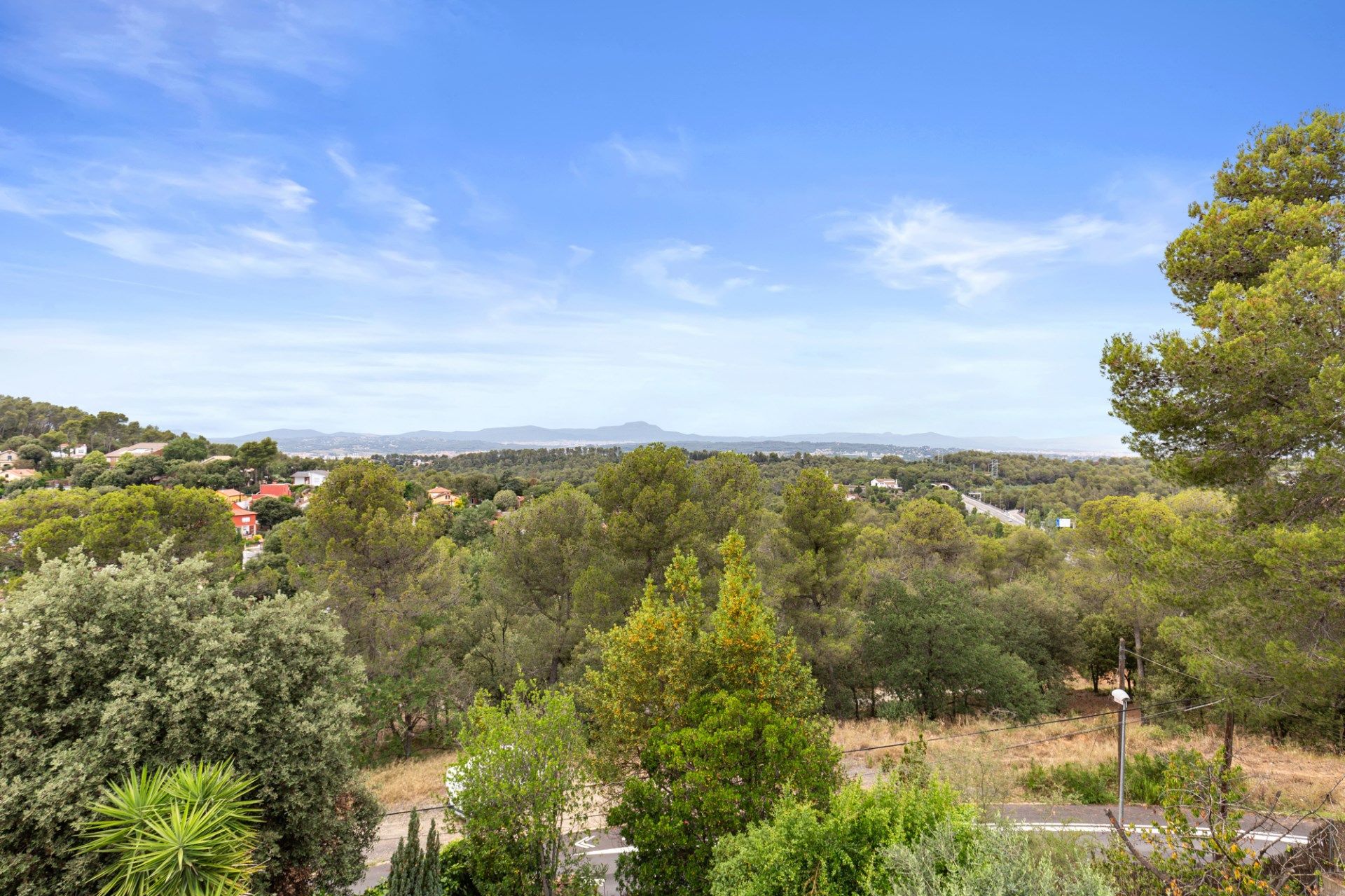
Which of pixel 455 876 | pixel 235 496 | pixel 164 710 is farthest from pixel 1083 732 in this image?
pixel 235 496

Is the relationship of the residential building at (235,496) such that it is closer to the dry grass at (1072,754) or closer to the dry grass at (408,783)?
the dry grass at (408,783)

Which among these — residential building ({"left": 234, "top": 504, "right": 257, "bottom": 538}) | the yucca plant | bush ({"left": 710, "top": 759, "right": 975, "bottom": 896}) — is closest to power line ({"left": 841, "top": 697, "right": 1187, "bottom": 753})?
bush ({"left": 710, "top": 759, "right": 975, "bottom": 896})

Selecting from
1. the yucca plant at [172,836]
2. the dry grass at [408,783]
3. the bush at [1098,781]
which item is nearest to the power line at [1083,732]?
the bush at [1098,781]

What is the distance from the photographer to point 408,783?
46.0ft

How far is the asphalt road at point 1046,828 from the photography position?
400 inches

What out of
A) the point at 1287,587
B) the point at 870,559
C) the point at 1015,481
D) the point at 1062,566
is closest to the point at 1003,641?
the point at 870,559

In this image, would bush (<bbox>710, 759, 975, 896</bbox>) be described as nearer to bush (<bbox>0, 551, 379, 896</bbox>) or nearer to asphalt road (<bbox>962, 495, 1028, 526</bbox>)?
bush (<bbox>0, 551, 379, 896</bbox>)

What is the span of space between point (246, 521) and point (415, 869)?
58.6m

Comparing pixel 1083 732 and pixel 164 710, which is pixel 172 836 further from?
pixel 1083 732

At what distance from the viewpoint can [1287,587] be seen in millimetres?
7246

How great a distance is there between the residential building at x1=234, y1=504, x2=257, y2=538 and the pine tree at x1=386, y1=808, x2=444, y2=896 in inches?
2232

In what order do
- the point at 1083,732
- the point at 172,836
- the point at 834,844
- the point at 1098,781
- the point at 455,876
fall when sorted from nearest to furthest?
the point at 172,836 → the point at 834,844 → the point at 455,876 → the point at 1098,781 → the point at 1083,732

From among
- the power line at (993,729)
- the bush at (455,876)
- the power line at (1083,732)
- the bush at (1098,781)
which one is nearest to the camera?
the bush at (455,876)

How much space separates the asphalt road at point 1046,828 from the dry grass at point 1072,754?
456 mm
